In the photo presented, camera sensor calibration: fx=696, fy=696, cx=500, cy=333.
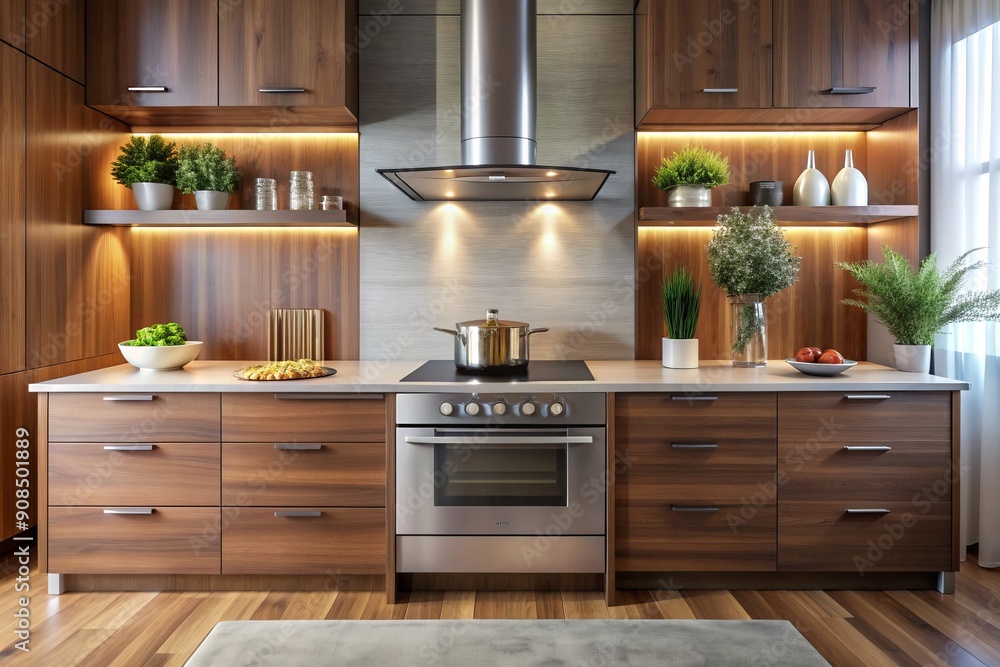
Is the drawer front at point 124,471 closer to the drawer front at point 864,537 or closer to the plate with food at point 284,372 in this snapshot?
the plate with food at point 284,372

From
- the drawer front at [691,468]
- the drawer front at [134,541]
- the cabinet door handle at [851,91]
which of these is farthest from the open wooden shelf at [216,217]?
the cabinet door handle at [851,91]

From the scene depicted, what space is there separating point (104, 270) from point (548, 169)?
208cm

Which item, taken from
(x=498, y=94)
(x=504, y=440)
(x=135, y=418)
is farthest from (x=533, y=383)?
(x=135, y=418)

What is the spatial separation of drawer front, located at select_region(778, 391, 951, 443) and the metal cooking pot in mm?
1005

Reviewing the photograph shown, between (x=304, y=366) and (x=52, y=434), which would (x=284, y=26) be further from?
(x=52, y=434)

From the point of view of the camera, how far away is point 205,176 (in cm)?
305

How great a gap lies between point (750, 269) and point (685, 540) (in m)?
1.10

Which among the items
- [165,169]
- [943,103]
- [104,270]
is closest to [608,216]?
[943,103]

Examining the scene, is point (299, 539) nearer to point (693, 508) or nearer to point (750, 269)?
point (693, 508)

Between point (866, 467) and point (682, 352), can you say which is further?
point (682, 352)

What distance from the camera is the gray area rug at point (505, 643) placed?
196 cm

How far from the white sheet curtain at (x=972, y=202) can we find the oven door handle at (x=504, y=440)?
1629 mm

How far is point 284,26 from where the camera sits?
113 inches

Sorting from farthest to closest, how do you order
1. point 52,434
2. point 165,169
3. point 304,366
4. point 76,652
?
point 165,169 → point 304,366 → point 52,434 → point 76,652
